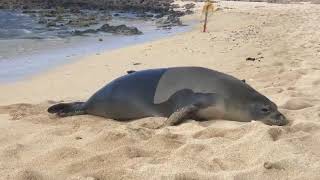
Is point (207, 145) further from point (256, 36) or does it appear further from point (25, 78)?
point (256, 36)

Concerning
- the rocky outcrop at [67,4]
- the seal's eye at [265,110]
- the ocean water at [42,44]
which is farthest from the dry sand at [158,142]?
→ the rocky outcrop at [67,4]

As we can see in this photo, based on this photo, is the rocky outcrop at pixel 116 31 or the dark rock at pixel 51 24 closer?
the rocky outcrop at pixel 116 31

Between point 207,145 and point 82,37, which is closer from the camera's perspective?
point 207,145

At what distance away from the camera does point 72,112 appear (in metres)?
5.79

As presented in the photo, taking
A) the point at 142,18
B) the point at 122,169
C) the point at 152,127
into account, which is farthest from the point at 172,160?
the point at 142,18

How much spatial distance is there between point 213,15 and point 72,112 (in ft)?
63.2

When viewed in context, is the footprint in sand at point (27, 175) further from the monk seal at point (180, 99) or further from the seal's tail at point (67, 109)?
the seal's tail at point (67, 109)

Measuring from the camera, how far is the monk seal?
5109 mm

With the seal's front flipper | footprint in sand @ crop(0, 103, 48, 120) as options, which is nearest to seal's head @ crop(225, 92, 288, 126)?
the seal's front flipper

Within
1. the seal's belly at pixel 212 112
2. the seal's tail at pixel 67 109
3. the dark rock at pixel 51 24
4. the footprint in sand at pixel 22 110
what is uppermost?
the seal's belly at pixel 212 112

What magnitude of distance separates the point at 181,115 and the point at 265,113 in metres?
0.77

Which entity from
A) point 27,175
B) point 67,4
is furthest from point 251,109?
point 67,4

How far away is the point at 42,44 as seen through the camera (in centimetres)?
1335

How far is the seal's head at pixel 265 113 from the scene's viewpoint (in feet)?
15.9
